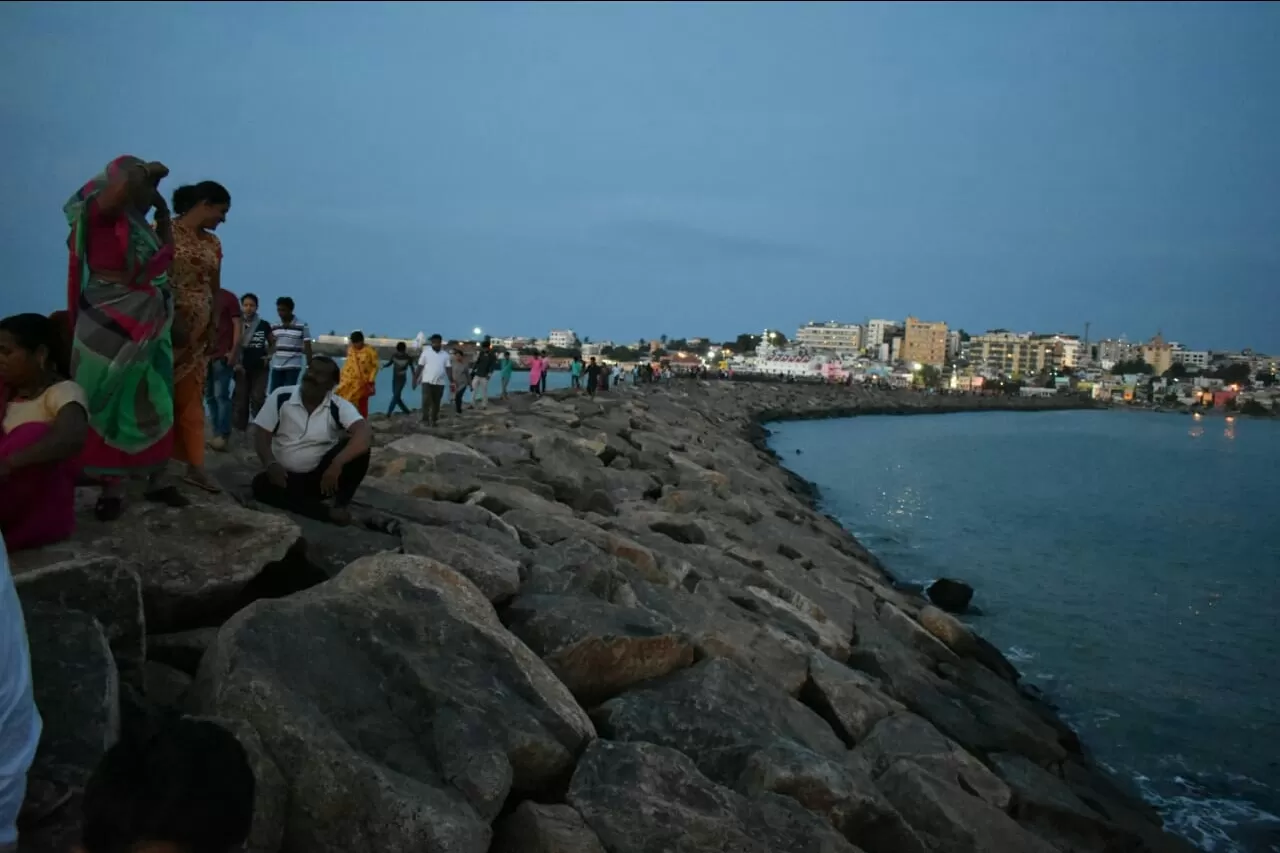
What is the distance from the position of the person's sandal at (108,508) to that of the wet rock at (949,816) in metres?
3.65

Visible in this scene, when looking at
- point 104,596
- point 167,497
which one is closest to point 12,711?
point 104,596

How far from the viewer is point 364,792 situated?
2.59 m

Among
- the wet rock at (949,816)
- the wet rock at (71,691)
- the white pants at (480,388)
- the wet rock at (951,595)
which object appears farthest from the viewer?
the white pants at (480,388)

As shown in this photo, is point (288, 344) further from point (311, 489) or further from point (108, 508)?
point (108, 508)

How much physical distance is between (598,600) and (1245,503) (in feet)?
95.5

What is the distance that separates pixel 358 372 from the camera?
934cm

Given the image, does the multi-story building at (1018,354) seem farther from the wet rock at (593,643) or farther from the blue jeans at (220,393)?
the wet rock at (593,643)

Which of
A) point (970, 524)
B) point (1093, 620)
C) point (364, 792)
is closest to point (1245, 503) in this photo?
point (970, 524)

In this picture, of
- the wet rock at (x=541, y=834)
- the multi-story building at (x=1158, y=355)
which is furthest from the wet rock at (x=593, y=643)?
the multi-story building at (x=1158, y=355)

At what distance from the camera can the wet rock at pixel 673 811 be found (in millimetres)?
3125

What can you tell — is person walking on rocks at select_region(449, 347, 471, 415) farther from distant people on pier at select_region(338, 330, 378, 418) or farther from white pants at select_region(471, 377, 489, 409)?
distant people on pier at select_region(338, 330, 378, 418)

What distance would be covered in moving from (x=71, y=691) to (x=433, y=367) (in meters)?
10.8

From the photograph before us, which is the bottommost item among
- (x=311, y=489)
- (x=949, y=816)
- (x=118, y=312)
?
(x=949, y=816)

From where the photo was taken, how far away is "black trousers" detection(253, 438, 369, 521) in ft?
15.4
